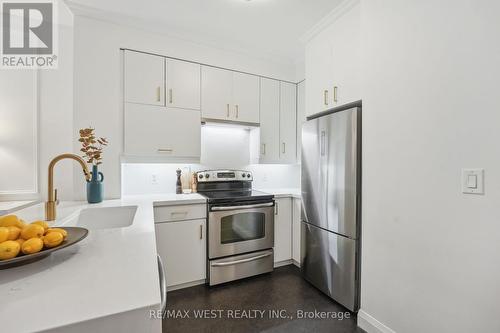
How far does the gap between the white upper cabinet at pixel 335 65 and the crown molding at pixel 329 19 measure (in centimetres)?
2

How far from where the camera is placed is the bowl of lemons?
649 millimetres

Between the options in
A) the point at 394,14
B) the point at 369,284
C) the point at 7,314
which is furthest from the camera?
the point at 369,284

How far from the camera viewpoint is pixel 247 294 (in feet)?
6.92

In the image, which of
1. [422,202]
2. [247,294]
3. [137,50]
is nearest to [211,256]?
[247,294]

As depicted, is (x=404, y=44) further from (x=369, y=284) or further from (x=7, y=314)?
(x=7, y=314)

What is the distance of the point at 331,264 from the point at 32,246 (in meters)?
1.96

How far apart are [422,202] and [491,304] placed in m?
0.52

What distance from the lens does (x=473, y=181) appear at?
43.4 inches

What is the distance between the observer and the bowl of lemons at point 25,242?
649 millimetres

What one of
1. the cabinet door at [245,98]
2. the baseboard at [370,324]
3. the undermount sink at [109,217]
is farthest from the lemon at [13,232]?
the cabinet door at [245,98]

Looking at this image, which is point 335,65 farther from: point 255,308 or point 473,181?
point 255,308

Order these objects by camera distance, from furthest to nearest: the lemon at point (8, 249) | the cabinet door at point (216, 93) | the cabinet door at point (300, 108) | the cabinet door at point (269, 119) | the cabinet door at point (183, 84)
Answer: the cabinet door at point (300, 108) < the cabinet door at point (269, 119) < the cabinet door at point (216, 93) < the cabinet door at point (183, 84) < the lemon at point (8, 249)

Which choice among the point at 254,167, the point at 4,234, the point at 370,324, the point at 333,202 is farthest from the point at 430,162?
the point at 254,167

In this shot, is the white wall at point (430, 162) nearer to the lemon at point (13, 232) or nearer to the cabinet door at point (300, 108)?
the cabinet door at point (300, 108)
